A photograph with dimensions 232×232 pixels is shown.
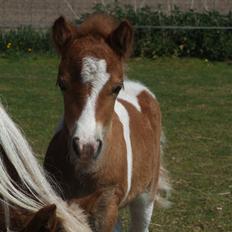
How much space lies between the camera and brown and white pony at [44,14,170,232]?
11.1 ft

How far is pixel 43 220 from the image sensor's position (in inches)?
→ 63.2

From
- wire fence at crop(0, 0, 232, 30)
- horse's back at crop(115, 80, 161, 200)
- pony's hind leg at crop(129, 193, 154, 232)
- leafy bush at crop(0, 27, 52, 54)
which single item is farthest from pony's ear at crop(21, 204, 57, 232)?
wire fence at crop(0, 0, 232, 30)

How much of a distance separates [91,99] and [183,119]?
18.2 ft

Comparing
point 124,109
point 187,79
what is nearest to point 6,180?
point 124,109

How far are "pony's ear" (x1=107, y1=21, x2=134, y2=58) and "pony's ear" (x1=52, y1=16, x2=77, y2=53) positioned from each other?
198mm

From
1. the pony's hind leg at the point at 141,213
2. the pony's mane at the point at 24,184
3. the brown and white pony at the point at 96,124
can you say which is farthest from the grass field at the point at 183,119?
the pony's mane at the point at 24,184

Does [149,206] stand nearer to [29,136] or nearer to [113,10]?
[29,136]

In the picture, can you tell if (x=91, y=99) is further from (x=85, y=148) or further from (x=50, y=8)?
(x=50, y=8)

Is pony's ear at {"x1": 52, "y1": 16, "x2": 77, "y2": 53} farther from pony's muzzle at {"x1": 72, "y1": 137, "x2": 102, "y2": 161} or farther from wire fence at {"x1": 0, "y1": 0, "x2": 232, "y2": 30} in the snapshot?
wire fence at {"x1": 0, "y1": 0, "x2": 232, "y2": 30}

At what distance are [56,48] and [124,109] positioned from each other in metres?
0.74

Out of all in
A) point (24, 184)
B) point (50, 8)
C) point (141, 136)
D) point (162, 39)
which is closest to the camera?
point (24, 184)

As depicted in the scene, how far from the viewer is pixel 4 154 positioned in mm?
1955

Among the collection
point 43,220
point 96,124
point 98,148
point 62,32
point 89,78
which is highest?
point 43,220

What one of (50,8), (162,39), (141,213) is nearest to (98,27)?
(141,213)
